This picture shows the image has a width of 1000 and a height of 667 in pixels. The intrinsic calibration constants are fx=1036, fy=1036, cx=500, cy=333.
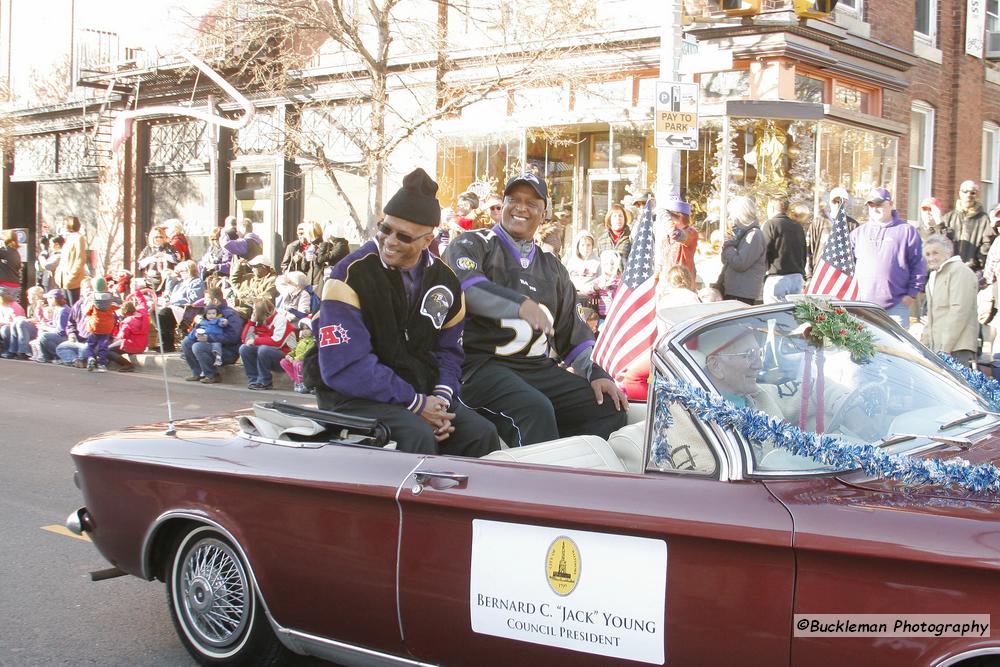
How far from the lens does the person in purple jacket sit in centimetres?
968

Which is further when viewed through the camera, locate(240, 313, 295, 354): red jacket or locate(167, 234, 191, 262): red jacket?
locate(167, 234, 191, 262): red jacket

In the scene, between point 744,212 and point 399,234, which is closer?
point 399,234

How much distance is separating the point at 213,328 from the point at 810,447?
11462mm

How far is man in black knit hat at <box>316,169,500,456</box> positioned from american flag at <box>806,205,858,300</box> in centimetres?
271

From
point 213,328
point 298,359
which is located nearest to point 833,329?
point 298,359

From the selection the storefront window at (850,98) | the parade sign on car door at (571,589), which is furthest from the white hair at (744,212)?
the parade sign on car door at (571,589)

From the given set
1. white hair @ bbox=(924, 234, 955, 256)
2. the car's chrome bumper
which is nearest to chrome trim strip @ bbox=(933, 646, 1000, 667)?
Answer: the car's chrome bumper

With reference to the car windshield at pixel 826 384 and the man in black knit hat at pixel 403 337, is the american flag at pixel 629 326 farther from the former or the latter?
the car windshield at pixel 826 384

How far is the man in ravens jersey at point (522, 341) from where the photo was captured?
472 cm

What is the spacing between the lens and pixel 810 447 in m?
2.97

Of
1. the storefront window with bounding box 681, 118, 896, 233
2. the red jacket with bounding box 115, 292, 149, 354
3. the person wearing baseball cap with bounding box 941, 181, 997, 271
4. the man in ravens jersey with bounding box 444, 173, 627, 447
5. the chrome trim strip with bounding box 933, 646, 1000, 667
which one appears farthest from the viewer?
the storefront window with bounding box 681, 118, 896, 233

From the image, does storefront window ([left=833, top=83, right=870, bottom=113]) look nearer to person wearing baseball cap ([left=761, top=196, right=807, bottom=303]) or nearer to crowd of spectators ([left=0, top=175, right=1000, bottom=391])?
crowd of spectators ([left=0, top=175, right=1000, bottom=391])

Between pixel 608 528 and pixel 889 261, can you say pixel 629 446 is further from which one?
pixel 889 261

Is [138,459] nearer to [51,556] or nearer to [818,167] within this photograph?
[51,556]
